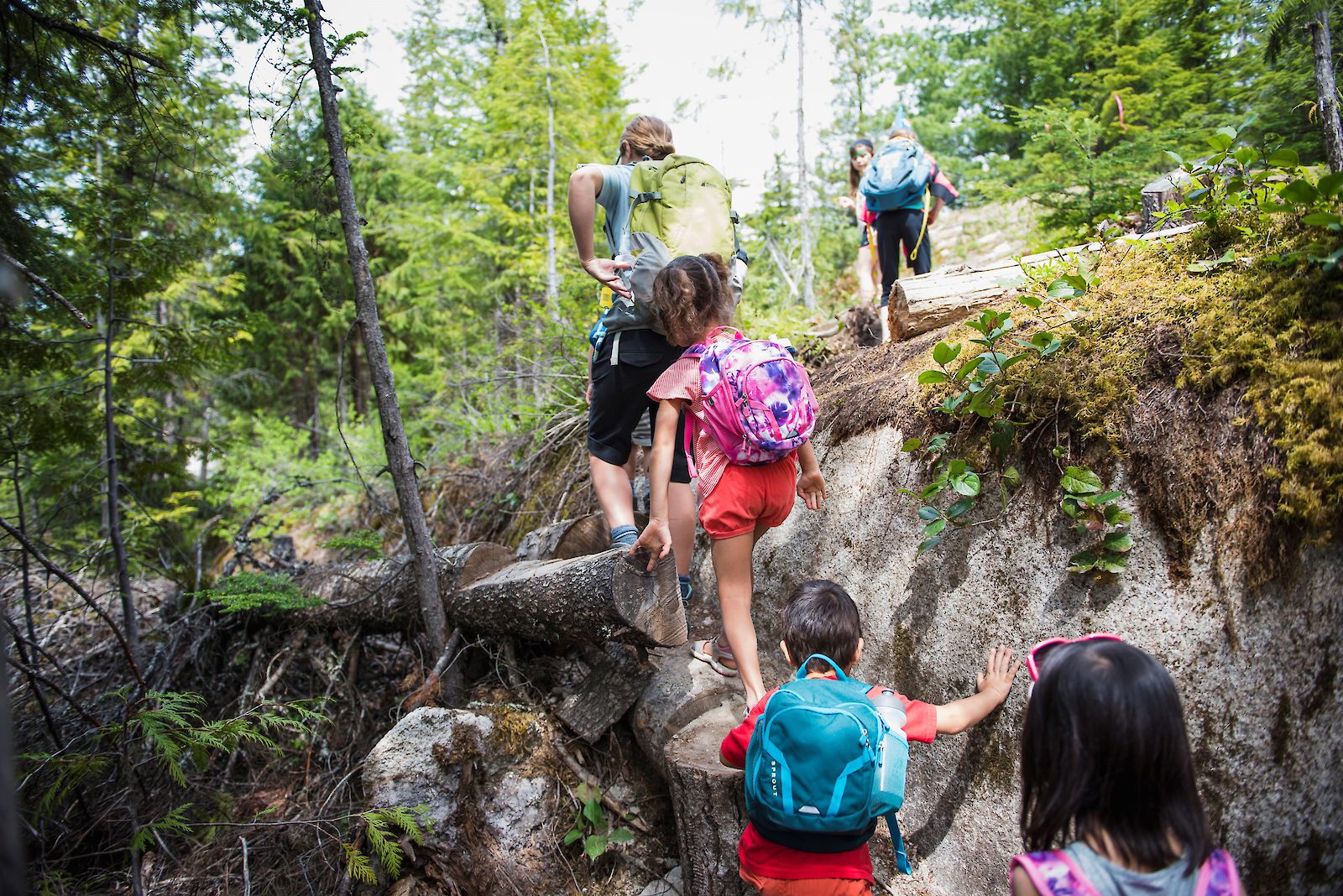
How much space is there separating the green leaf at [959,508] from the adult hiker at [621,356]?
1315mm

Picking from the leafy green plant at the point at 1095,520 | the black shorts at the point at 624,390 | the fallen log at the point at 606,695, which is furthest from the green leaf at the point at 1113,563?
the fallen log at the point at 606,695

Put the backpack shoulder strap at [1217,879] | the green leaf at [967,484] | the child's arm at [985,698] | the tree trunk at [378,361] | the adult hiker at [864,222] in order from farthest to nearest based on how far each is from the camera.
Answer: the adult hiker at [864,222], the tree trunk at [378,361], the green leaf at [967,484], the child's arm at [985,698], the backpack shoulder strap at [1217,879]

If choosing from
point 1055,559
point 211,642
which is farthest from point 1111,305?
point 211,642

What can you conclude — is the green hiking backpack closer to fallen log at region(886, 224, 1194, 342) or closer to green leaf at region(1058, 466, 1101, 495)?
fallen log at region(886, 224, 1194, 342)

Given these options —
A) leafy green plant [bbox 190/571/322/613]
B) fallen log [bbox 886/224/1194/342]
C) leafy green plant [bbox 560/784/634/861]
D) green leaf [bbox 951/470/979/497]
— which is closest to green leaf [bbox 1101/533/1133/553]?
green leaf [bbox 951/470/979/497]

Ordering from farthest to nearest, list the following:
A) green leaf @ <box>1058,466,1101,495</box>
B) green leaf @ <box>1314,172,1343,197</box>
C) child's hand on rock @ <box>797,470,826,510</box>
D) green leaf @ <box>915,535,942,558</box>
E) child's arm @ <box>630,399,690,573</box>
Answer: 1. child's hand on rock @ <box>797,470,826,510</box>
2. child's arm @ <box>630,399,690,573</box>
3. green leaf @ <box>915,535,942,558</box>
4. green leaf @ <box>1058,466,1101,495</box>
5. green leaf @ <box>1314,172,1343,197</box>

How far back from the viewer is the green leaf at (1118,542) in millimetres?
2455

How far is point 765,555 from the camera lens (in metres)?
4.37

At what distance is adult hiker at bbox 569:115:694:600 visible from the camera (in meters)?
3.78

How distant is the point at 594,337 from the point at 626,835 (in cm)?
264

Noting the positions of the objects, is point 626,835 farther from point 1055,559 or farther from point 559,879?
point 1055,559

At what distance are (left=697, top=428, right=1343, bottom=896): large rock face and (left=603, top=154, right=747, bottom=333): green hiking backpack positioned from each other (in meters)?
1.38

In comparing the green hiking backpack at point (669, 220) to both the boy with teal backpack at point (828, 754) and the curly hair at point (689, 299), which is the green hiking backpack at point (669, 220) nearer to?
the curly hair at point (689, 299)

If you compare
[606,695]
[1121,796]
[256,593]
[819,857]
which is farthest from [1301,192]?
[256,593]
